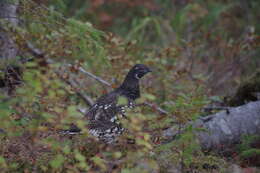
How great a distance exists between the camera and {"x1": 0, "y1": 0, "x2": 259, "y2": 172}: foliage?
398cm

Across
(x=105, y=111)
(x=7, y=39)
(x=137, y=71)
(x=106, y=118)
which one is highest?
(x=7, y=39)

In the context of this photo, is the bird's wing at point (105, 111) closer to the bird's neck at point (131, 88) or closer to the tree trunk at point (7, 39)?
the bird's neck at point (131, 88)

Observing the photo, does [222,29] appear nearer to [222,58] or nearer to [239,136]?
[222,58]

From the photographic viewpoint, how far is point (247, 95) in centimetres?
757

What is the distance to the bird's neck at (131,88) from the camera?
687cm

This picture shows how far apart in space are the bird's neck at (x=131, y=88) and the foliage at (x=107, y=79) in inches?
14.3

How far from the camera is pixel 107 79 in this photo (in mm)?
8906

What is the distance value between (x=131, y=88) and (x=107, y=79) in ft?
6.77

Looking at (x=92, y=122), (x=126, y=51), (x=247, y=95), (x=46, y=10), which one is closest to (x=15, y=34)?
(x=46, y=10)

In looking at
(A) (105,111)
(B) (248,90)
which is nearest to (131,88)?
(A) (105,111)

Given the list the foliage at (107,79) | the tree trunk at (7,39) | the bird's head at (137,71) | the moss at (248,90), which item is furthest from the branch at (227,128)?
the tree trunk at (7,39)

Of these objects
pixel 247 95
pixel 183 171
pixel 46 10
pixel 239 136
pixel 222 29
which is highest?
pixel 222 29

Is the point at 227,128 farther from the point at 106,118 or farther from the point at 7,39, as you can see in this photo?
the point at 7,39

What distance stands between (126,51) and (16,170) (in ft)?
14.9
